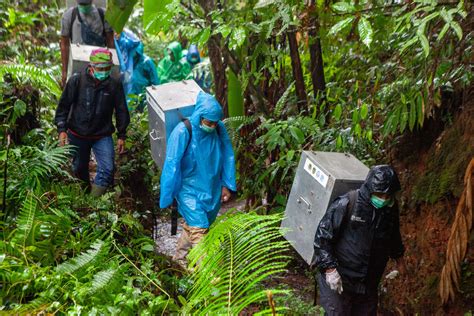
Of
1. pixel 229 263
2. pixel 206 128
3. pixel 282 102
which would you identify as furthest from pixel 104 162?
pixel 229 263

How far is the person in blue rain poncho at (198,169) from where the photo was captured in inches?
268

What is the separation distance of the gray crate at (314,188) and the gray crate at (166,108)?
1.54m

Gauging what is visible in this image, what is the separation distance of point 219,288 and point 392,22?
3.86 meters

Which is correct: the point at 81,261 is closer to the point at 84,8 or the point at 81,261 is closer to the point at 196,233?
the point at 196,233

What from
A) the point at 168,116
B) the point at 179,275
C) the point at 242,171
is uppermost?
the point at 168,116

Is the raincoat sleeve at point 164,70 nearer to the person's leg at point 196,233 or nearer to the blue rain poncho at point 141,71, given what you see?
the blue rain poncho at point 141,71

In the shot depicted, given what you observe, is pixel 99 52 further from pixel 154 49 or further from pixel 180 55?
pixel 154 49

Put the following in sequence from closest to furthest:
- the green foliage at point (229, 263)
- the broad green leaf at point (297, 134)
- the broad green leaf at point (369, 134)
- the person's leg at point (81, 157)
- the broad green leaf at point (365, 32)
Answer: the green foliage at point (229, 263), the broad green leaf at point (365, 32), the broad green leaf at point (369, 134), the broad green leaf at point (297, 134), the person's leg at point (81, 157)

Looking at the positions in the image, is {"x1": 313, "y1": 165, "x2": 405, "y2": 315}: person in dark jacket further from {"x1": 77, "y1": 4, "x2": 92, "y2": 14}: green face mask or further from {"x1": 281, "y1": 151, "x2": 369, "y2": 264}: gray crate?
{"x1": 77, "y1": 4, "x2": 92, "y2": 14}: green face mask

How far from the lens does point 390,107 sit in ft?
22.4

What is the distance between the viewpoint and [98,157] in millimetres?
7801

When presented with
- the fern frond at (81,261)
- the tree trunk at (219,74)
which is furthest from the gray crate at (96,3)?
the fern frond at (81,261)

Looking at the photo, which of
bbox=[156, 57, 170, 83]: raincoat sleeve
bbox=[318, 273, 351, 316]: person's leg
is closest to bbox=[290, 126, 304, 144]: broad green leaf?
bbox=[318, 273, 351, 316]: person's leg

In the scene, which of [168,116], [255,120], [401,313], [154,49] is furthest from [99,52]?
[154,49]
